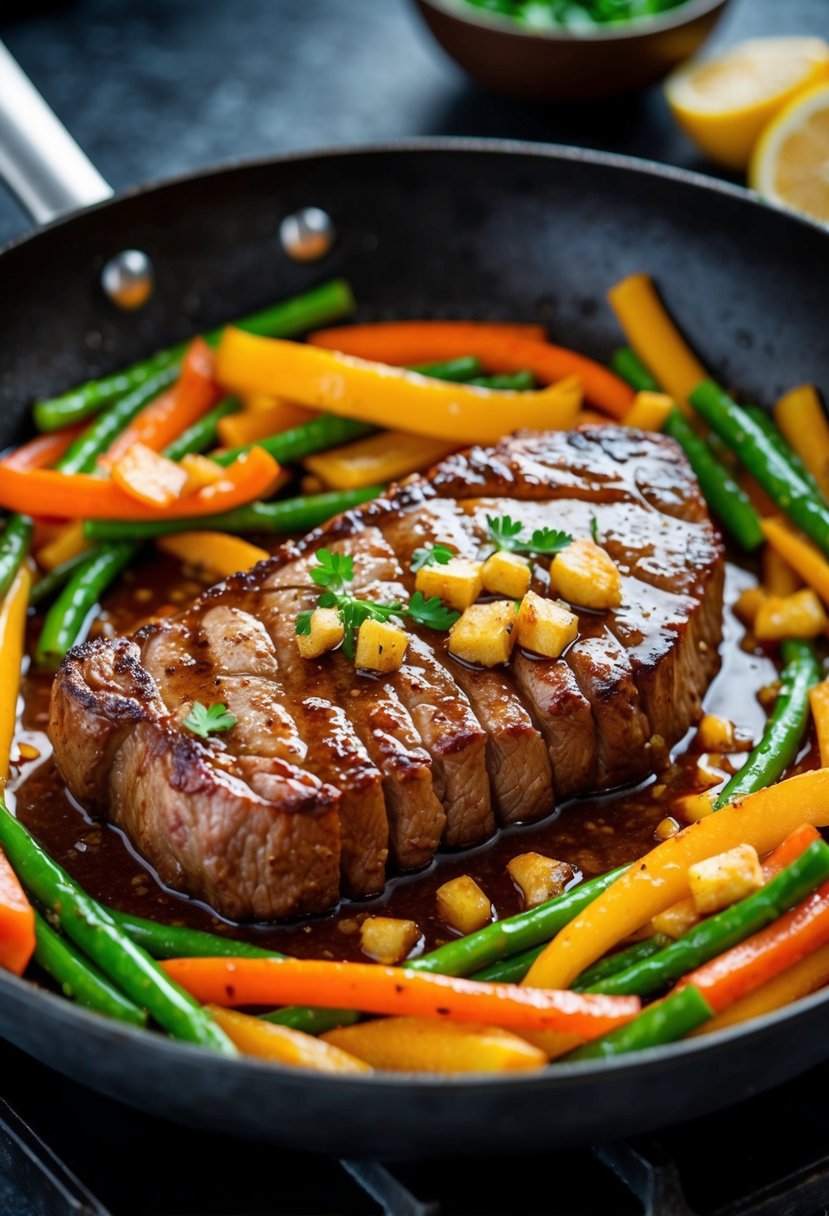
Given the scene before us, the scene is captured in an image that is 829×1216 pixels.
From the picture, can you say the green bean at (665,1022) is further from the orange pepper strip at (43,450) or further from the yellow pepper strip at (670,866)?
the orange pepper strip at (43,450)

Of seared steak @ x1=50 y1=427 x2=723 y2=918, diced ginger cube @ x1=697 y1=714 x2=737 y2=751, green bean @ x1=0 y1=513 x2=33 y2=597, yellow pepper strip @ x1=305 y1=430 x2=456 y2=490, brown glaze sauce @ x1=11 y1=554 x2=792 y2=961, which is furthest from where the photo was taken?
yellow pepper strip @ x1=305 y1=430 x2=456 y2=490

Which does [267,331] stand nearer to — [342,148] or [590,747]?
[342,148]

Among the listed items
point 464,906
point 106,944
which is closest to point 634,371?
point 464,906

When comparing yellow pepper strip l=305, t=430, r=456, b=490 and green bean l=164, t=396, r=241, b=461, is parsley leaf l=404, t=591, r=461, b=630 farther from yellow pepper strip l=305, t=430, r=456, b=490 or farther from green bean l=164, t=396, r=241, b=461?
green bean l=164, t=396, r=241, b=461

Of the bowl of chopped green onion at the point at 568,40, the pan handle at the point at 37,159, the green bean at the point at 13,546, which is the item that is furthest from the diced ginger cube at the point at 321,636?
the bowl of chopped green onion at the point at 568,40

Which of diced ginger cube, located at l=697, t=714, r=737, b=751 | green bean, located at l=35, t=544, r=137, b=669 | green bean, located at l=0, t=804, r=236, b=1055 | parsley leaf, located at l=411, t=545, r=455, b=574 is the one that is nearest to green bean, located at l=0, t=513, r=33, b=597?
green bean, located at l=35, t=544, r=137, b=669

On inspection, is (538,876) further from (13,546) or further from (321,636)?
(13,546)

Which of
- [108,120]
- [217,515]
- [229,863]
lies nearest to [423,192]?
[217,515]
